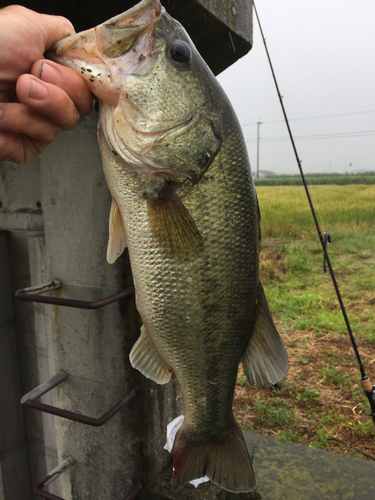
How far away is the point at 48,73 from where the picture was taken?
1102mm

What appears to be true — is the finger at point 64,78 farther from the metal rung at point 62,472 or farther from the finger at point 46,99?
the metal rung at point 62,472

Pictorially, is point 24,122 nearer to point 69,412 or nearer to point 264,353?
point 264,353

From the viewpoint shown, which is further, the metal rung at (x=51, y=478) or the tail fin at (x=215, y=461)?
the metal rung at (x=51, y=478)

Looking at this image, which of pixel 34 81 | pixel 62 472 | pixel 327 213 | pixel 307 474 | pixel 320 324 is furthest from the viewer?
pixel 327 213

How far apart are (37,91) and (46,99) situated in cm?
3

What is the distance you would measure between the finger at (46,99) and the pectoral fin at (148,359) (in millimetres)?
871

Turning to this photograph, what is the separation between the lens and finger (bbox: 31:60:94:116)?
1102 millimetres

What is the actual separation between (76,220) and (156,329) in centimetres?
103

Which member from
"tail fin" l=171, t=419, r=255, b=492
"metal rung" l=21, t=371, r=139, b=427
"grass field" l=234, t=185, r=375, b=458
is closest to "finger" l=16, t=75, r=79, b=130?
"tail fin" l=171, t=419, r=255, b=492

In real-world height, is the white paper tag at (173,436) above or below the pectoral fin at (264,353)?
below

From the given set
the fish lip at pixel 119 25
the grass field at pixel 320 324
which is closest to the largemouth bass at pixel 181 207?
the fish lip at pixel 119 25

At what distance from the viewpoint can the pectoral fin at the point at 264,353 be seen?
5.06 ft

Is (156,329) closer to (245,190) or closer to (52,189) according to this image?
(245,190)

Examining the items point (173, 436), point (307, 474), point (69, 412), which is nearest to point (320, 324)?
point (307, 474)
